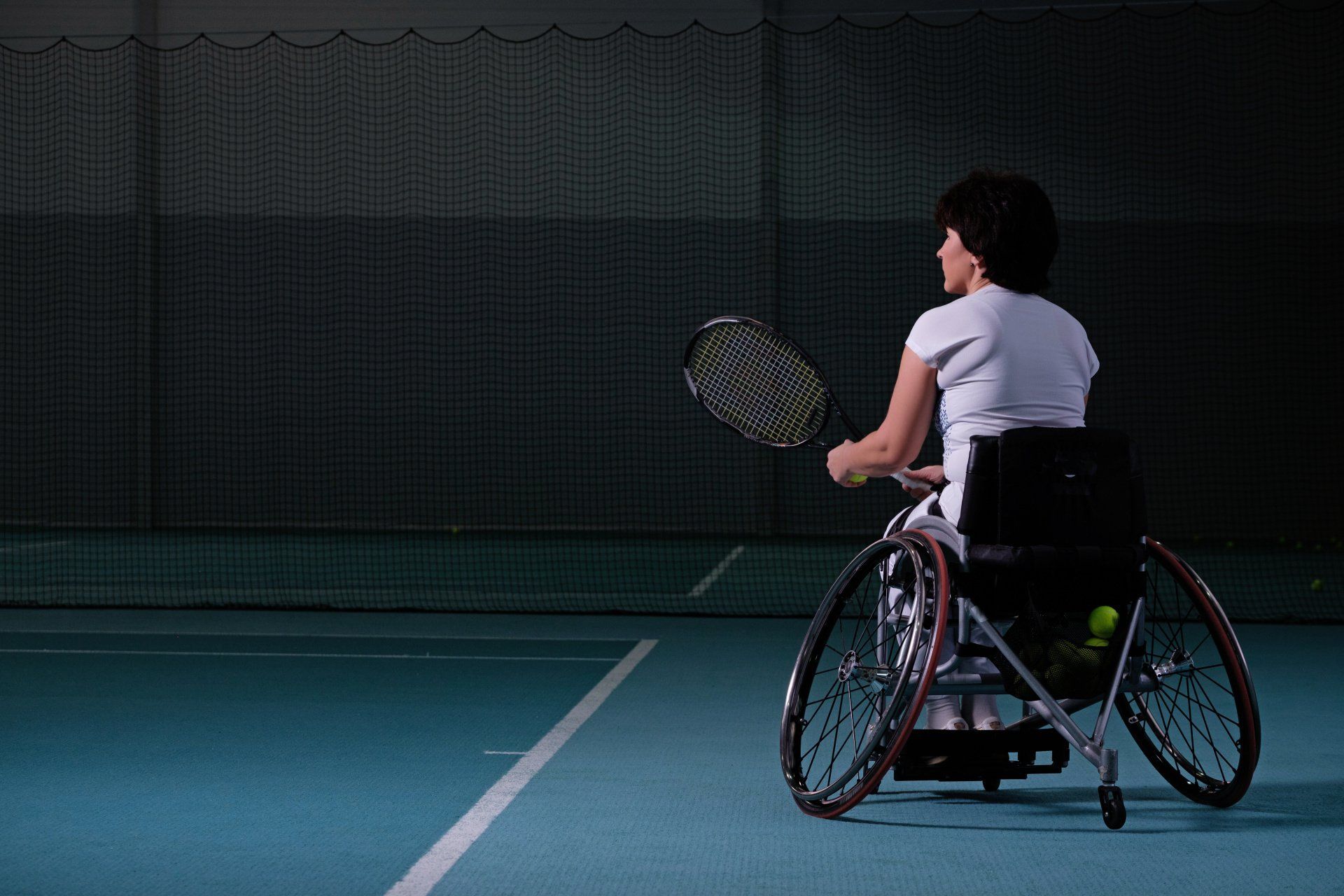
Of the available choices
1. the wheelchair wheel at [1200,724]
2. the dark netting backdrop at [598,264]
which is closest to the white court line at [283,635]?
the wheelchair wheel at [1200,724]

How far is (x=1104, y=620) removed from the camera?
8.89ft

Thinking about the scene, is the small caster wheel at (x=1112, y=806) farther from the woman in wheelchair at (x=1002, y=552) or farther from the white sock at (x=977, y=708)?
the white sock at (x=977, y=708)

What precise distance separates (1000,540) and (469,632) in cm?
383

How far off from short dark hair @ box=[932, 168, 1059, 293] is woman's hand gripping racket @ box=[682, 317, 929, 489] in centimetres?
67

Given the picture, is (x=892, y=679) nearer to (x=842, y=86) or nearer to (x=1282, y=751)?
(x=1282, y=751)

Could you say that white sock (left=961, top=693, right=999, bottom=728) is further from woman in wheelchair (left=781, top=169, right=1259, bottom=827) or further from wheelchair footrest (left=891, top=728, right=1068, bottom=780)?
wheelchair footrest (left=891, top=728, right=1068, bottom=780)

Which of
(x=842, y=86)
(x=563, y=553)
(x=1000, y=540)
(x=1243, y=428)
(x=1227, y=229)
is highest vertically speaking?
(x=842, y=86)

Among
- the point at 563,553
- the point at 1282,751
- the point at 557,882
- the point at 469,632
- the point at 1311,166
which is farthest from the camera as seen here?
the point at 1311,166

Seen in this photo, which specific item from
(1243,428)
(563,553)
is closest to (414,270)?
(563,553)

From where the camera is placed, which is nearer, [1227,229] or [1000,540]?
[1000,540]

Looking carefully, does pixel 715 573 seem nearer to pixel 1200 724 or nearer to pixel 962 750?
pixel 1200 724

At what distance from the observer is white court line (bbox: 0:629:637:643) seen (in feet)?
19.4

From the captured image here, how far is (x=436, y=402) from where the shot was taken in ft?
37.6

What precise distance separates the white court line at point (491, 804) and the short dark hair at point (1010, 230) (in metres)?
1.65
